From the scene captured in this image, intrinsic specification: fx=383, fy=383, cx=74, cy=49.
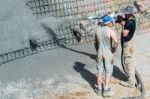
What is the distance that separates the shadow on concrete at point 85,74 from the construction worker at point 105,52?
1.80 ft

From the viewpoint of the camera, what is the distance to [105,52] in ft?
30.0

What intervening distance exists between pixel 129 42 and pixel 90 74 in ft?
4.91

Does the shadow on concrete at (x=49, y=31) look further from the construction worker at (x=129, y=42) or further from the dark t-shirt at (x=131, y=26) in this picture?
the dark t-shirt at (x=131, y=26)

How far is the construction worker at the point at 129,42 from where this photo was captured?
369 inches

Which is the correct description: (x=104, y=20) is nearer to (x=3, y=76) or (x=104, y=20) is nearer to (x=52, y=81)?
→ (x=52, y=81)

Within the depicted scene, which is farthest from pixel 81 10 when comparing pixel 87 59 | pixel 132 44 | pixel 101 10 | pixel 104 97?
pixel 104 97

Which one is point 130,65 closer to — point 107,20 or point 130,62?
point 130,62

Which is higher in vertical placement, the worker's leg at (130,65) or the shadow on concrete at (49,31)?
the shadow on concrete at (49,31)

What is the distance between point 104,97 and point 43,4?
4360mm

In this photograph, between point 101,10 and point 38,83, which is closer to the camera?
point 38,83

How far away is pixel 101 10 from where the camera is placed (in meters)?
12.8

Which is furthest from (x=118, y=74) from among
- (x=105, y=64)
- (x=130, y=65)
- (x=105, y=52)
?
(x=105, y=52)

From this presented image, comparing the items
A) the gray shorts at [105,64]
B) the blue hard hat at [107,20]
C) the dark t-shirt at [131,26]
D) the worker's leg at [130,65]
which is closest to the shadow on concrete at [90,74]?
the worker's leg at [130,65]

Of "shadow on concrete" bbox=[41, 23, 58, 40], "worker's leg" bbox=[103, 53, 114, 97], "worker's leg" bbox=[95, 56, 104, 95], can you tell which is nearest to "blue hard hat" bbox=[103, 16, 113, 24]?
"worker's leg" bbox=[103, 53, 114, 97]
